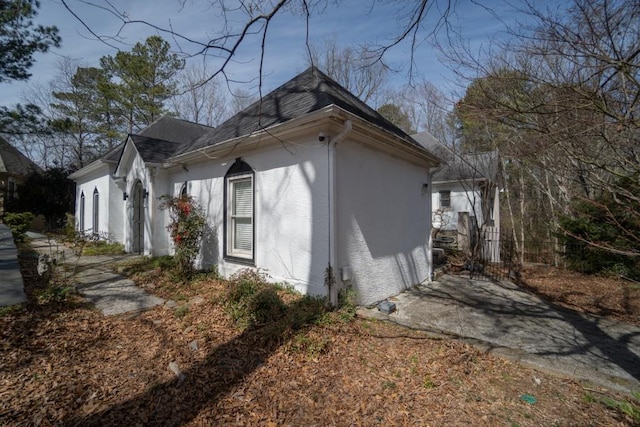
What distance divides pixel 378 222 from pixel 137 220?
28.9 feet

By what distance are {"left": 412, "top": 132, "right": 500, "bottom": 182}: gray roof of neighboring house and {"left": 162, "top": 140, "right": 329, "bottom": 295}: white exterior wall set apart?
538cm

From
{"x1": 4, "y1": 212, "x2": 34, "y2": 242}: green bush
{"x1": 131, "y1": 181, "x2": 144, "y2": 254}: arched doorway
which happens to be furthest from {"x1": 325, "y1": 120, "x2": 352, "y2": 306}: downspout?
{"x1": 4, "y1": 212, "x2": 34, "y2": 242}: green bush

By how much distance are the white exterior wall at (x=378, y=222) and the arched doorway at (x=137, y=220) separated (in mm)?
8476

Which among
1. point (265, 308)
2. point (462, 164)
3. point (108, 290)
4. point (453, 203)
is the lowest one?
point (108, 290)

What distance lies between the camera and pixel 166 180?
347 inches

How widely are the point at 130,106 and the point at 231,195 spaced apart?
20078mm

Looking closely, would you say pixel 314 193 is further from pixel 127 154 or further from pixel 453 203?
pixel 453 203

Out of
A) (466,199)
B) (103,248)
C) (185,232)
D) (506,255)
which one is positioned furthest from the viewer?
(466,199)

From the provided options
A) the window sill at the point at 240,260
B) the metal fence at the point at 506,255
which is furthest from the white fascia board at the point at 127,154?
the metal fence at the point at 506,255

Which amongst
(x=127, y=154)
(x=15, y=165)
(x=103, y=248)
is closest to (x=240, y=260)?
(x=127, y=154)

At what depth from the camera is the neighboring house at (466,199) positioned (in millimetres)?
9711

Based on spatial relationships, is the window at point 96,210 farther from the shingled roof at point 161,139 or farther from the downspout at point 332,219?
the downspout at point 332,219

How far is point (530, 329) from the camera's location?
4438 millimetres

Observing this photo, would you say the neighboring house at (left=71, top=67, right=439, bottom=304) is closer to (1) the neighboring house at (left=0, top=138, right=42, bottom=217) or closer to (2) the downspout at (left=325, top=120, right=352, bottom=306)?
(2) the downspout at (left=325, top=120, right=352, bottom=306)
